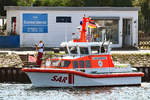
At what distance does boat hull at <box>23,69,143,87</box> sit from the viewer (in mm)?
36125

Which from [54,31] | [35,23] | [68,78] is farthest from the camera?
[35,23]

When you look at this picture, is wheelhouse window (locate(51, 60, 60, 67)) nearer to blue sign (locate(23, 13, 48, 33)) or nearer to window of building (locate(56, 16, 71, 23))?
blue sign (locate(23, 13, 48, 33))

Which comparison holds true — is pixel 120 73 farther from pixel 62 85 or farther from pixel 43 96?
pixel 43 96

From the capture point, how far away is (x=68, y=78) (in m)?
36.3

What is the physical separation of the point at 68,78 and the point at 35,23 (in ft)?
59.5

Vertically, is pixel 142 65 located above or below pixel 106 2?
below

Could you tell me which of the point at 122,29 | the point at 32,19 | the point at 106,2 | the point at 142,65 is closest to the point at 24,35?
the point at 32,19

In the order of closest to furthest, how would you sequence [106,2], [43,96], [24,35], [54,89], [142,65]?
[43,96] → [54,89] → [142,65] → [24,35] → [106,2]

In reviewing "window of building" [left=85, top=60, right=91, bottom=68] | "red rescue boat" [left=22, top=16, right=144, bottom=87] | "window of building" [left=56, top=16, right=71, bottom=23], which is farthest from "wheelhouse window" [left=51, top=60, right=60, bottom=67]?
"window of building" [left=56, top=16, right=71, bottom=23]

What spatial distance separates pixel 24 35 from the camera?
5338 cm

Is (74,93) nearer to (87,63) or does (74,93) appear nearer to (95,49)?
(87,63)

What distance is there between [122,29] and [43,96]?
931 inches

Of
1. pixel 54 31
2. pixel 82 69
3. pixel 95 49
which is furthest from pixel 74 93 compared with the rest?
pixel 54 31

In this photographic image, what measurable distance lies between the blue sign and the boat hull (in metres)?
17.3
